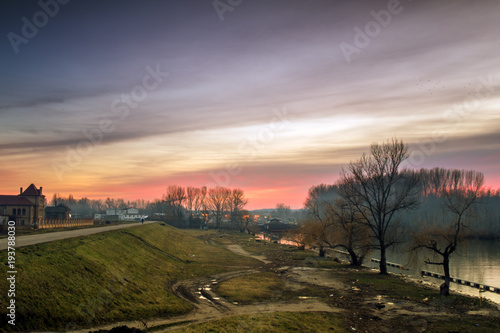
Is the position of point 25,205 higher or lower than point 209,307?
higher

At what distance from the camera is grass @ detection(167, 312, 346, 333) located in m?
18.8

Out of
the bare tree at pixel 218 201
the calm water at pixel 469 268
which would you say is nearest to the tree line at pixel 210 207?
the bare tree at pixel 218 201

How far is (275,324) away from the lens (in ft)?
66.1

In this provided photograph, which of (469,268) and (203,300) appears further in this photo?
(469,268)

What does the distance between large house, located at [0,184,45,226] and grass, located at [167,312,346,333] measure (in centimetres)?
7711

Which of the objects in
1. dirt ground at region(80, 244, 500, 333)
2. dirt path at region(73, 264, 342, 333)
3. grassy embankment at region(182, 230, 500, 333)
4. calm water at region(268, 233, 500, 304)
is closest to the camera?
dirt path at region(73, 264, 342, 333)

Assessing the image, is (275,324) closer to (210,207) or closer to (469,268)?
(469,268)

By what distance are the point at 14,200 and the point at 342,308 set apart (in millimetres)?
86717

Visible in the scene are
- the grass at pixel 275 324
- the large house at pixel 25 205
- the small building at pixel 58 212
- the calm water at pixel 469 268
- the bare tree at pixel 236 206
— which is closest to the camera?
the grass at pixel 275 324

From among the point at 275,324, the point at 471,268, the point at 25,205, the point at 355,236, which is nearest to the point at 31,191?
the point at 25,205

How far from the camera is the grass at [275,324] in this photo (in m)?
18.8

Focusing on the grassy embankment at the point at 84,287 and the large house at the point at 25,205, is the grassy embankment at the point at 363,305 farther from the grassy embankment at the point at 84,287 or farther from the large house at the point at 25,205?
the large house at the point at 25,205

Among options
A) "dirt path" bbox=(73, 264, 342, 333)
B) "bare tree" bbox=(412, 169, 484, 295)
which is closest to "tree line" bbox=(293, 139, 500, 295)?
"bare tree" bbox=(412, 169, 484, 295)

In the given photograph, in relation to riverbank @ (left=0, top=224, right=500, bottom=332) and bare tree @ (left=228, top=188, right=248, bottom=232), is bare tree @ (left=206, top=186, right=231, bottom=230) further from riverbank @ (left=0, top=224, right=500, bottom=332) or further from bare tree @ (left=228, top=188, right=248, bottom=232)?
riverbank @ (left=0, top=224, right=500, bottom=332)
